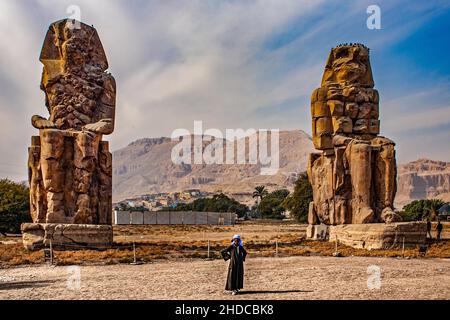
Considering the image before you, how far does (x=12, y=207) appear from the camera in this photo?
3044 centimetres

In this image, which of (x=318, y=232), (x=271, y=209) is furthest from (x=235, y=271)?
(x=271, y=209)

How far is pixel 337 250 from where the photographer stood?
17.5 meters

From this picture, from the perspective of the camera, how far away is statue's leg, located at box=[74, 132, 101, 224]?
17.4 m

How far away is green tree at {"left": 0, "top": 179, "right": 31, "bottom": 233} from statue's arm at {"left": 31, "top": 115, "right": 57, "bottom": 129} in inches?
528

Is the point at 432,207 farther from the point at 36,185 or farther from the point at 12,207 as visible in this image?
the point at 36,185

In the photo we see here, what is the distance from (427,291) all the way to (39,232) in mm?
11593

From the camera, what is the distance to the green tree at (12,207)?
99.3 feet

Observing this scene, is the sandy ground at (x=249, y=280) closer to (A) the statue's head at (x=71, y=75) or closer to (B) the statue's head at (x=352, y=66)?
(A) the statue's head at (x=71, y=75)

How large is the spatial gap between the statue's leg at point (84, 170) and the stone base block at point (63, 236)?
2.52 ft

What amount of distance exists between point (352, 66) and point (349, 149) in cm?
335

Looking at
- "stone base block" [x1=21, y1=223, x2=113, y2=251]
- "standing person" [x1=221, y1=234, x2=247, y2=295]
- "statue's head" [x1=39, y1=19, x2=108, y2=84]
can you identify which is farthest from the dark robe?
"statue's head" [x1=39, y1=19, x2=108, y2=84]

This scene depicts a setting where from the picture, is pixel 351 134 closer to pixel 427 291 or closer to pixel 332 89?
pixel 332 89

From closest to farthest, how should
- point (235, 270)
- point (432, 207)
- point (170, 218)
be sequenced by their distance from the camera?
point (235, 270) < point (432, 207) < point (170, 218)

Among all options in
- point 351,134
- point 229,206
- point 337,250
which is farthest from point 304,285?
point 229,206
